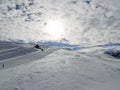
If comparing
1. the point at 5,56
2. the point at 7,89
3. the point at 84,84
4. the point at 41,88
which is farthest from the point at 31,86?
the point at 5,56

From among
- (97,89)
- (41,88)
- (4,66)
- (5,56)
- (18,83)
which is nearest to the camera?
(97,89)

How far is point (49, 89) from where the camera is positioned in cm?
648

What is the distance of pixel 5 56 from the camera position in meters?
15.9

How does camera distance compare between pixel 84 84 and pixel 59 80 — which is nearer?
pixel 84 84

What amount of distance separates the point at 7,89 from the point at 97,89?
391 cm

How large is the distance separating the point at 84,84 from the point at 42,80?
2253 millimetres

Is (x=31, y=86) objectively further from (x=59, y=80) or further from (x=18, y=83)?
(x=59, y=80)

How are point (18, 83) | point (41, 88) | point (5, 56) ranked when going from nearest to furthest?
1. point (41, 88)
2. point (18, 83)
3. point (5, 56)

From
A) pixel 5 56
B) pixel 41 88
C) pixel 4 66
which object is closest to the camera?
pixel 41 88

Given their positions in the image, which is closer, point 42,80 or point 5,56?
point 42,80

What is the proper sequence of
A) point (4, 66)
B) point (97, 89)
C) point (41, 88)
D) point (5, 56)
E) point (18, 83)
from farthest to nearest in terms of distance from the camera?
point (5, 56) < point (4, 66) < point (18, 83) < point (41, 88) < point (97, 89)

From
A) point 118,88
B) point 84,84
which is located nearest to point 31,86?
point 84,84

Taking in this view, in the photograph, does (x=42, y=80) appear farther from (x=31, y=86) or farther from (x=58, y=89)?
(x=58, y=89)

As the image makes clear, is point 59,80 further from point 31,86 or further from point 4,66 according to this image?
point 4,66
